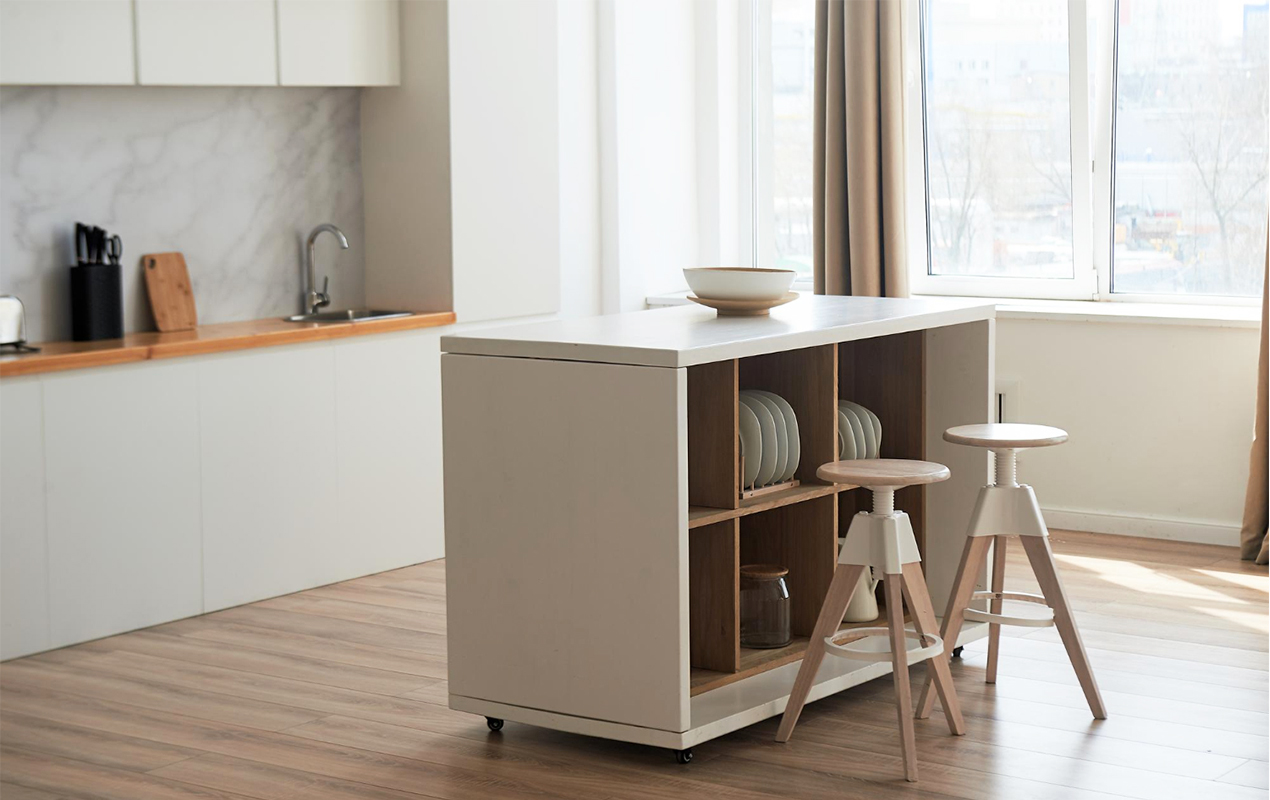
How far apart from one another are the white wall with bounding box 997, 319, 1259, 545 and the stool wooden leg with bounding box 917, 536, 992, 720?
226 centimetres

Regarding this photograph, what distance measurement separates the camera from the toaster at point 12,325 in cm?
450

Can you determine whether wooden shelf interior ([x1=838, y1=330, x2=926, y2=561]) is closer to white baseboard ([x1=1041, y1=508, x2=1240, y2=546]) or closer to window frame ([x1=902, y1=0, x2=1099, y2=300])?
white baseboard ([x1=1041, y1=508, x2=1240, y2=546])

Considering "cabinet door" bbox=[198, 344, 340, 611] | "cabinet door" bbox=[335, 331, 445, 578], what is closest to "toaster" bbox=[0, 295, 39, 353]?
"cabinet door" bbox=[198, 344, 340, 611]

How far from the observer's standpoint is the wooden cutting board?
505 centimetres

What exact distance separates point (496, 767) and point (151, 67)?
2.51 meters

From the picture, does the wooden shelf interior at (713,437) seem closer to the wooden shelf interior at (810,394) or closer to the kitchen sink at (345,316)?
the wooden shelf interior at (810,394)

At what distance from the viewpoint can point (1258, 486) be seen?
17.7ft

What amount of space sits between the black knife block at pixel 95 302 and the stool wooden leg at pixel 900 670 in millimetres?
2682

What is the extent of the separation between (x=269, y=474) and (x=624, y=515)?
2008 millimetres

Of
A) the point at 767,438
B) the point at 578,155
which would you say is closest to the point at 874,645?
the point at 767,438

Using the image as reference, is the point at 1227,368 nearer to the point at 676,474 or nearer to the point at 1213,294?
the point at 1213,294

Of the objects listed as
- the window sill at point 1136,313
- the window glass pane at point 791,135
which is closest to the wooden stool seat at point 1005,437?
the window sill at point 1136,313

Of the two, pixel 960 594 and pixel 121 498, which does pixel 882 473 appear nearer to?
pixel 960 594

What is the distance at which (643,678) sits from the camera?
3.34 m
